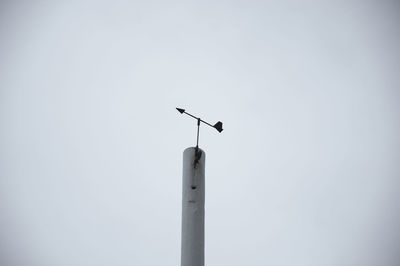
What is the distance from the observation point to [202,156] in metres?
9.24

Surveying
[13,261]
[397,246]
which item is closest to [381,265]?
[397,246]

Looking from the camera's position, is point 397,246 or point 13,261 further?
point 13,261

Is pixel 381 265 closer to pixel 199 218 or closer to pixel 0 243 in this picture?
pixel 199 218

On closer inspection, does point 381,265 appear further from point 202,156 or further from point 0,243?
point 0,243

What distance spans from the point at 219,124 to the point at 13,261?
8260 centimetres

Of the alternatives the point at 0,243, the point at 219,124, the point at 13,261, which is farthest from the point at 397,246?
the point at 0,243

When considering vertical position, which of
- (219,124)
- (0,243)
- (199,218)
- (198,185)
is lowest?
(199,218)

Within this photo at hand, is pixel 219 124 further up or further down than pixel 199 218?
further up

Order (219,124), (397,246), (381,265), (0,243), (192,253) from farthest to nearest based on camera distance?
(0,243) → (397,246) → (381,265) → (219,124) → (192,253)

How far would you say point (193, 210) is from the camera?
343 inches

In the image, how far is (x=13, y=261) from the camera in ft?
253

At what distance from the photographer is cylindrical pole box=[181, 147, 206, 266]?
848cm

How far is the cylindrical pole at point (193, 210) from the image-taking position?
334 inches

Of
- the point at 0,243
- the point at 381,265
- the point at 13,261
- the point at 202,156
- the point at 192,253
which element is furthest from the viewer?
the point at 0,243
